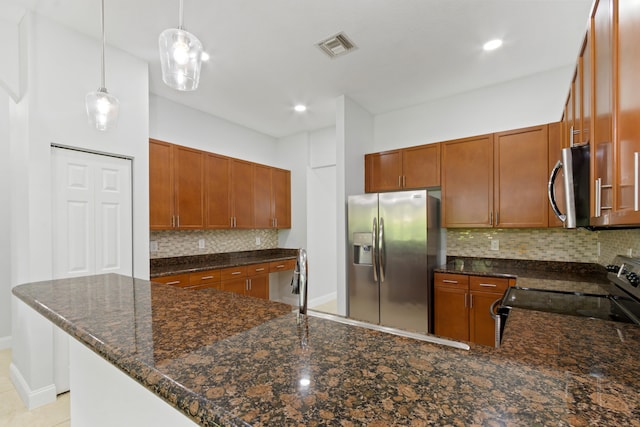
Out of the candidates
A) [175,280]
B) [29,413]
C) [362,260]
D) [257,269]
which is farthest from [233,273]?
[29,413]

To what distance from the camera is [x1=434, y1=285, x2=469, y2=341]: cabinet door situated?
9.43 ft

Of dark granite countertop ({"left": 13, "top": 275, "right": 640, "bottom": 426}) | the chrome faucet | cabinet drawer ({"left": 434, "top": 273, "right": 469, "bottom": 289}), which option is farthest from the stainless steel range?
the chrome faucet

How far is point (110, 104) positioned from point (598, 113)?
2478 mm

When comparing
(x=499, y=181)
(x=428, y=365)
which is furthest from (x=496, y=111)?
(x=428, y=365)

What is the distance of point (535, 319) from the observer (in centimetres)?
133

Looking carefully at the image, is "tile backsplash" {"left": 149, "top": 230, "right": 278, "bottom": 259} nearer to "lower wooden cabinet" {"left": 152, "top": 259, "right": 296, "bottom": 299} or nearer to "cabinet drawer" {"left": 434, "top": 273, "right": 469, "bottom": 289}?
"lower wooden cabinet" {"left": 152, "top": 259, "right": 296, "bottom": 299}

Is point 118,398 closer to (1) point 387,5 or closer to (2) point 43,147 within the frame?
(2) point 43,147

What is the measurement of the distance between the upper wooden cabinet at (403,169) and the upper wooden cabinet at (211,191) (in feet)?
5.17

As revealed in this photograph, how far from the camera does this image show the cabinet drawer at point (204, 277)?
318 cm

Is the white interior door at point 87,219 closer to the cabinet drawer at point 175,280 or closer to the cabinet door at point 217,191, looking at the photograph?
the cabinet drawer at point 175,280

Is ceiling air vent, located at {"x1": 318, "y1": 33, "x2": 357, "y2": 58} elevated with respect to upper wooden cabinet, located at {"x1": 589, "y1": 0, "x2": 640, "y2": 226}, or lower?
elevated

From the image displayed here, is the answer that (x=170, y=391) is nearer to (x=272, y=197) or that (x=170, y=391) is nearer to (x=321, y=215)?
(x=272, y=197)

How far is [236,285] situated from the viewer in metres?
3.67

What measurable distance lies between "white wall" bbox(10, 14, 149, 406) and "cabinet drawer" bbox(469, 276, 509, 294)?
11.4ft
